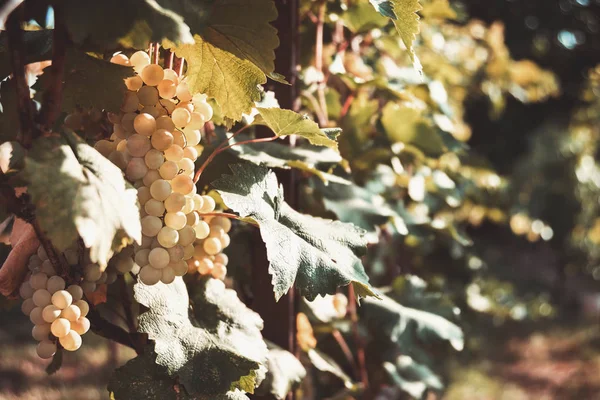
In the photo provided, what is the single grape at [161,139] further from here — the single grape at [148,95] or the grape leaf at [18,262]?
the grape leaf at [18,262]

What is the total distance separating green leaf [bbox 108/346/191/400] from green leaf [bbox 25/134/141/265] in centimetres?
26

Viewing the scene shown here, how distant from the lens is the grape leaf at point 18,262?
25.3 inches

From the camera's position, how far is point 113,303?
36.0 inches

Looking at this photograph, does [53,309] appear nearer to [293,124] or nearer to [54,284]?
[54,284]

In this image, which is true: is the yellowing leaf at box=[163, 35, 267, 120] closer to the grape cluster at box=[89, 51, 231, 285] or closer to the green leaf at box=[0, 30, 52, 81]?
the grape cluster at box=[89, 51, 231, 285]

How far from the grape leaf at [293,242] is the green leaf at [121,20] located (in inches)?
8.4

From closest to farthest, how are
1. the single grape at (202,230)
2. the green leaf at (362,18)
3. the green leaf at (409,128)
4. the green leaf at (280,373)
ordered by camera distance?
1. the single grape at (202,230)
2. the green leaf at (280,373)
3. the green leaf at (362,18)
4. the green leaf at (409,128)

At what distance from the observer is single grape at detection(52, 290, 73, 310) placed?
0.59 meters

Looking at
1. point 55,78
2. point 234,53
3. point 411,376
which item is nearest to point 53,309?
point 55,78

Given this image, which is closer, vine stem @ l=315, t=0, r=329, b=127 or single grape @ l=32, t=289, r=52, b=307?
single grape @ l=32, t=289, r=52, b=307

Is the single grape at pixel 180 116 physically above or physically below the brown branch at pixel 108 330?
above

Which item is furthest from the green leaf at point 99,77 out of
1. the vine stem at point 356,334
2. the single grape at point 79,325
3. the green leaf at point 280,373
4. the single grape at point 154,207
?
the vine stem at point 356,334

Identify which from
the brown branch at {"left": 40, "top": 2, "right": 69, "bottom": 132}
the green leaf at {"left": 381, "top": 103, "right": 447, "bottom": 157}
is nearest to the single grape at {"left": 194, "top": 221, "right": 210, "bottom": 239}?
the brown branch at {"left": 40, "top": 2, "right": 69, "bottom": 132}

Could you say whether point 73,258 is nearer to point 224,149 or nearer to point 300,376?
point 224,149
